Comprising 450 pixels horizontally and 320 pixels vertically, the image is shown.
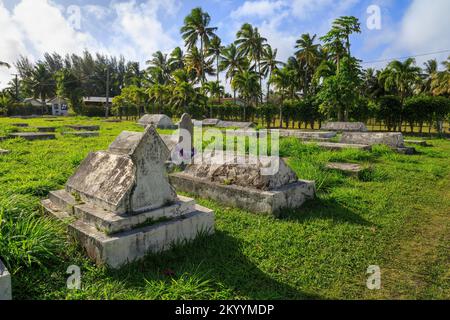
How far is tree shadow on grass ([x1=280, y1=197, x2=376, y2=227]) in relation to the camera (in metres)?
4.76

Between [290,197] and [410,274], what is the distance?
2.07 metres

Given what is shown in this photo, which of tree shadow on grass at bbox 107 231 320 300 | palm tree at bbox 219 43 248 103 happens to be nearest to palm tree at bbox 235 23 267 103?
palm tree at bbox 219 43 248 103

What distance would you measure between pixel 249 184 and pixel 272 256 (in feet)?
5.69

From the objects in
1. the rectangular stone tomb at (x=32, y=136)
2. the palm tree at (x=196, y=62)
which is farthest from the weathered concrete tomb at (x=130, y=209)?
the palm tree at (x=196, y=62)

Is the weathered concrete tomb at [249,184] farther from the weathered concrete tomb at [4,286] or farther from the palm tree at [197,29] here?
the palm tree at [197,29]

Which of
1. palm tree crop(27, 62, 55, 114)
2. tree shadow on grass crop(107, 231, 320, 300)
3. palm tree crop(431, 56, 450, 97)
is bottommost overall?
tree shadow on grass crop(107, 231, 320, 300)

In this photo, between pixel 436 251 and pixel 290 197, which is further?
pixel 290 197

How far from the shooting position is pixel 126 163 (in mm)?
3852

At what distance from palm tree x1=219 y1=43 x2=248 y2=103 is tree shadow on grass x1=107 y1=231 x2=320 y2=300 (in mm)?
36356

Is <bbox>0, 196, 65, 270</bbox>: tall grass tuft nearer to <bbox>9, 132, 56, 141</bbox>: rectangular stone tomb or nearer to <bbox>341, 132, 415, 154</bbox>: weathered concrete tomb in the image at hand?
<bbox>9, 132, 56, 141</bbox>: rectangular stone tomb

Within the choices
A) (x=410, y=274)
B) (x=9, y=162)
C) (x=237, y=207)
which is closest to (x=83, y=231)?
(x=237, y=207)

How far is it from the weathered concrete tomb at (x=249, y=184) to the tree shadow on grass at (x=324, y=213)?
13cm
